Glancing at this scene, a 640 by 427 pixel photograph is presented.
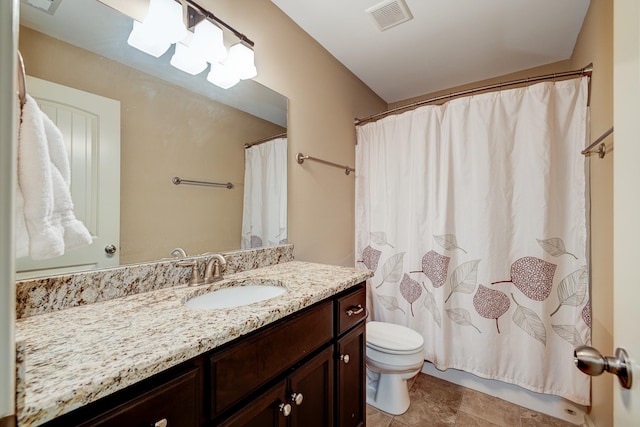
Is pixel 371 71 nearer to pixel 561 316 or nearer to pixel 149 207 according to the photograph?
pixel 149 207

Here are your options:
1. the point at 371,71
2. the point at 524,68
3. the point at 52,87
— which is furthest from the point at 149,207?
the point at 524,68

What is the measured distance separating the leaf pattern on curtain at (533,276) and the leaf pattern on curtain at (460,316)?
0.34 metres

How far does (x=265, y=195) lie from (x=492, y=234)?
1.44 m

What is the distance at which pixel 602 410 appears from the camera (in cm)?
129

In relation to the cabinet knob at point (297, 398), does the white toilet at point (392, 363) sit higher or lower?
lower

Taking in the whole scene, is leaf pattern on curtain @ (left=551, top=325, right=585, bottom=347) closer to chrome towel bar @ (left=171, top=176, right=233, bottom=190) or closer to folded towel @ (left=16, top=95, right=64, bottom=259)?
chrome towel bar @ (left=171, top=176, right=233, bottom=190)

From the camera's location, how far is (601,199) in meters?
1.31

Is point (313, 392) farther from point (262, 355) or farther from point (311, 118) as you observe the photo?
point (311, 118)

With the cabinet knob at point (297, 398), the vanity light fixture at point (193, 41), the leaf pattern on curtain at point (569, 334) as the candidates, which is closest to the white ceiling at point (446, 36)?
the vanity light fixture at point (193, 41)

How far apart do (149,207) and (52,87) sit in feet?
1.55

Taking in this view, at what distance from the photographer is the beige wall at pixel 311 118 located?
154 centimetres

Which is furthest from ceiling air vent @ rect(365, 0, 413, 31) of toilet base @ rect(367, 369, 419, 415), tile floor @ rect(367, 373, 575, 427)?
tile floor @ rect(367, 373, 575, 427)

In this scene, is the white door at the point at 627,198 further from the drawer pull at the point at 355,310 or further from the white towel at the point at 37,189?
the white towel at the point at 37,189

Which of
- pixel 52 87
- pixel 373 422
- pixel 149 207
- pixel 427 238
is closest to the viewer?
pixel 52 87
